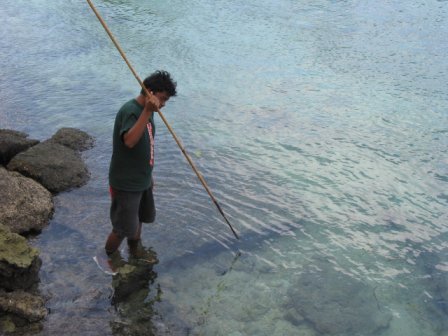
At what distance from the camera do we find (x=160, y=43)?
13.3 metres

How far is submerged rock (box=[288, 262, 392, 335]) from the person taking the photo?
492 cm

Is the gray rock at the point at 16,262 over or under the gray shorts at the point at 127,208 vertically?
under

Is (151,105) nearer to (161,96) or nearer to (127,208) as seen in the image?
(161,96)

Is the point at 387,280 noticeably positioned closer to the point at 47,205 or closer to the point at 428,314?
the point at 428,314

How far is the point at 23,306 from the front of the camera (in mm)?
4383

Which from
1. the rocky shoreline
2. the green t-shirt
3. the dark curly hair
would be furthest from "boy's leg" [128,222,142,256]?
the dark curly hair

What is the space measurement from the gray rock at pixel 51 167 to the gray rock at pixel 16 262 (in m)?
2.00

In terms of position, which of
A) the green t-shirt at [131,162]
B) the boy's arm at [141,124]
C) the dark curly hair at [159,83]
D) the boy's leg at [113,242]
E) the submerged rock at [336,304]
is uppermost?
the dark curly hair at [159,83]

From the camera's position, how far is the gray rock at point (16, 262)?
14.9 feet

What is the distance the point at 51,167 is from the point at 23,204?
1.11m

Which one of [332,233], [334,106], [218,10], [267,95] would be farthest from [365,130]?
[218,10]

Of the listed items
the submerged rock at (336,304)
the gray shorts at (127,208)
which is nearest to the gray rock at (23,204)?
the gray shorts at (127,208)

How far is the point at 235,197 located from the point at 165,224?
1.13 meters

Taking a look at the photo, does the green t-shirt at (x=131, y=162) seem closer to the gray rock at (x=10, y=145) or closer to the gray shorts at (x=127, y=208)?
the gray shorts at (x=127, y=208)
